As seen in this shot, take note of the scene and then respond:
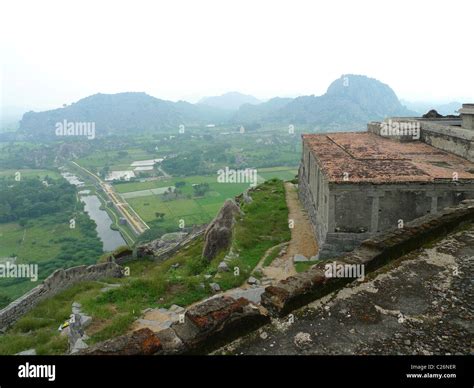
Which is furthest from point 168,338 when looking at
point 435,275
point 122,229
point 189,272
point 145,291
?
point 122,229

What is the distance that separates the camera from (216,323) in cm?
577

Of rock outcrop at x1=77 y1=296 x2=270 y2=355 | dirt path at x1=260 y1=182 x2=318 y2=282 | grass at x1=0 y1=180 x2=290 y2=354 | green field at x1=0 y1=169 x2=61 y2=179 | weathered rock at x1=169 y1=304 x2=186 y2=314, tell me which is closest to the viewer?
rock outcrop at x1=77 y1=296 x2=270 y2=355

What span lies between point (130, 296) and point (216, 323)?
9.79 meters

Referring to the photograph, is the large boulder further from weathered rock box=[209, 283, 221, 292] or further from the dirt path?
weathered rock box=[209, 283, 221, 292]

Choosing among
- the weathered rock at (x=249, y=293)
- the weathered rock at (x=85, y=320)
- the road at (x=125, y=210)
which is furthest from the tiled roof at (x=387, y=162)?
the road at (x=125, y=210)

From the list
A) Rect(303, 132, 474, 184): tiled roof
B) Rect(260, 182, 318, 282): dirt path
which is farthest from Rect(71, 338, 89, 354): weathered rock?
Rect(303, 132, 474, 184): tiled roof

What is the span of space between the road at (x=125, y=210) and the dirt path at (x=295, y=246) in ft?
186

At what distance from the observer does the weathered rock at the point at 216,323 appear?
5.68m

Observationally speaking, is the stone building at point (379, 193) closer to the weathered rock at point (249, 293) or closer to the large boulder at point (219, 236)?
the weathered rock at point (249, 293)

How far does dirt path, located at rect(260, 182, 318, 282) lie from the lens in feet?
53.8

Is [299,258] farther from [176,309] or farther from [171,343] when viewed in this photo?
[171,343]

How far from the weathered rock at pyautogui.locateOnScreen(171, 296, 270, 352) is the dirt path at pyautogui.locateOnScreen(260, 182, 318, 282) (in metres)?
9.72
